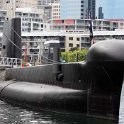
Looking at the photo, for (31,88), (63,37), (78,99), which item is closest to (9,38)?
(31,88)

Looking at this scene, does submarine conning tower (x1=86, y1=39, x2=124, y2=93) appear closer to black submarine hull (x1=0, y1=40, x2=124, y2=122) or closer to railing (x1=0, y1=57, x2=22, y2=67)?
black submarine hull (x1=0, y1=40, x2=124, y2=122)

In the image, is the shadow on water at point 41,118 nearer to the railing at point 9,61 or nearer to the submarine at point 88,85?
the submarine at point 88,85

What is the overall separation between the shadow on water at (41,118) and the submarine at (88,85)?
0.89ft

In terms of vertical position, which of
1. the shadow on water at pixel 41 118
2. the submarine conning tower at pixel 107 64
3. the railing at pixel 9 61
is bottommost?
the shadow on water at pixel 41 118

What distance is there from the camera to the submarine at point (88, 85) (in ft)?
60.2

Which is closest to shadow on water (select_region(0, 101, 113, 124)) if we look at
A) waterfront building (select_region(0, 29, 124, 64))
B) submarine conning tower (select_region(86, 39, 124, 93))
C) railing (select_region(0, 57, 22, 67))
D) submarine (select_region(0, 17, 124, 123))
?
submarine (select_region(0, 17, 124, 123))

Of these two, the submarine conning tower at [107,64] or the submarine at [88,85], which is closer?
the submarine conning tower at [107,64]

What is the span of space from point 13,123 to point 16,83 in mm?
8777

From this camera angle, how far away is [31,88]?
24.6 metres

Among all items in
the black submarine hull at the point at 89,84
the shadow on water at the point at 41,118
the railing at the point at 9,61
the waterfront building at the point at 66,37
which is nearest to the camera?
the black submarine hull at the point at 89,84

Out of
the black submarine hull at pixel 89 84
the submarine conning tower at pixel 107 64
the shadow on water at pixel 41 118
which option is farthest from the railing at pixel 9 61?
the submarine conning tower at pixel 107 64

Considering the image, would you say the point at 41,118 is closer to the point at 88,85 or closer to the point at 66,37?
the point at 88,85

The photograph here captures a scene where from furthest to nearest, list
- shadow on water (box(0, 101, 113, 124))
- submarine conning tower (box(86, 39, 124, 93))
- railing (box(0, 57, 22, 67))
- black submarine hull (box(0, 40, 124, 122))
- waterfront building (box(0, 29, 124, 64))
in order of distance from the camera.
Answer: waterfront building (box(0, 29, 124, 64))
railing (box(0, 57, 22, 67))
shadow on water (box(0, 101, 113, 124))
black submarine hull (box(0, 40, 124, 122))
submarine conning tower (box(86, 39, 124, 93))

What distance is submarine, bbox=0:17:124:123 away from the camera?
60.2 feet
